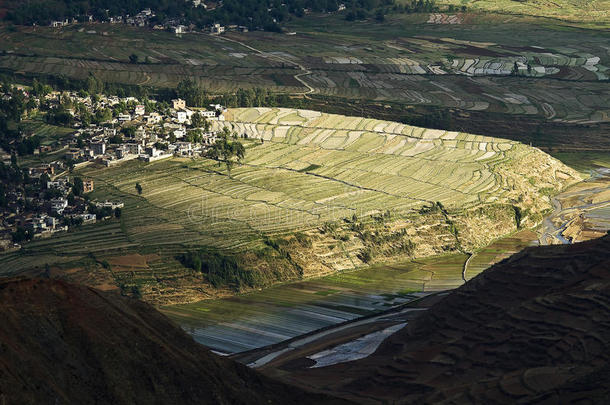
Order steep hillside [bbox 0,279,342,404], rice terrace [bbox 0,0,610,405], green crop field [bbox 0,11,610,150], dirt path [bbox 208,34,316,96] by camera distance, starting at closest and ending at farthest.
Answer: steep hillside [bbox 0,279,342,404], rice terrace [bbox 0,0,610,405], green crop field [bbox 0,11,610,150], dirt path [bbox 208,34,316,96]

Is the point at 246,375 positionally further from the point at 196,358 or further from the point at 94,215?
the point at 94,215

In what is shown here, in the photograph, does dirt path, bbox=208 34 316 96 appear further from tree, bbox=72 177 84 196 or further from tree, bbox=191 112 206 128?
tree, bbox=72 177 84 196

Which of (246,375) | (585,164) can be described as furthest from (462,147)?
(246,375)

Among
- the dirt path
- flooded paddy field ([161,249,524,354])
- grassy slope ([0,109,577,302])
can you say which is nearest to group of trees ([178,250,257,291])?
grassy slope ([0,109,577,302])

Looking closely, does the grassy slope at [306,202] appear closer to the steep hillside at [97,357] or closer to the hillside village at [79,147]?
the hillside village at [79,147]

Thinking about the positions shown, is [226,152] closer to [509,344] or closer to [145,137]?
[145,137]

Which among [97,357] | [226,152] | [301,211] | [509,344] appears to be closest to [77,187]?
[226,152]
